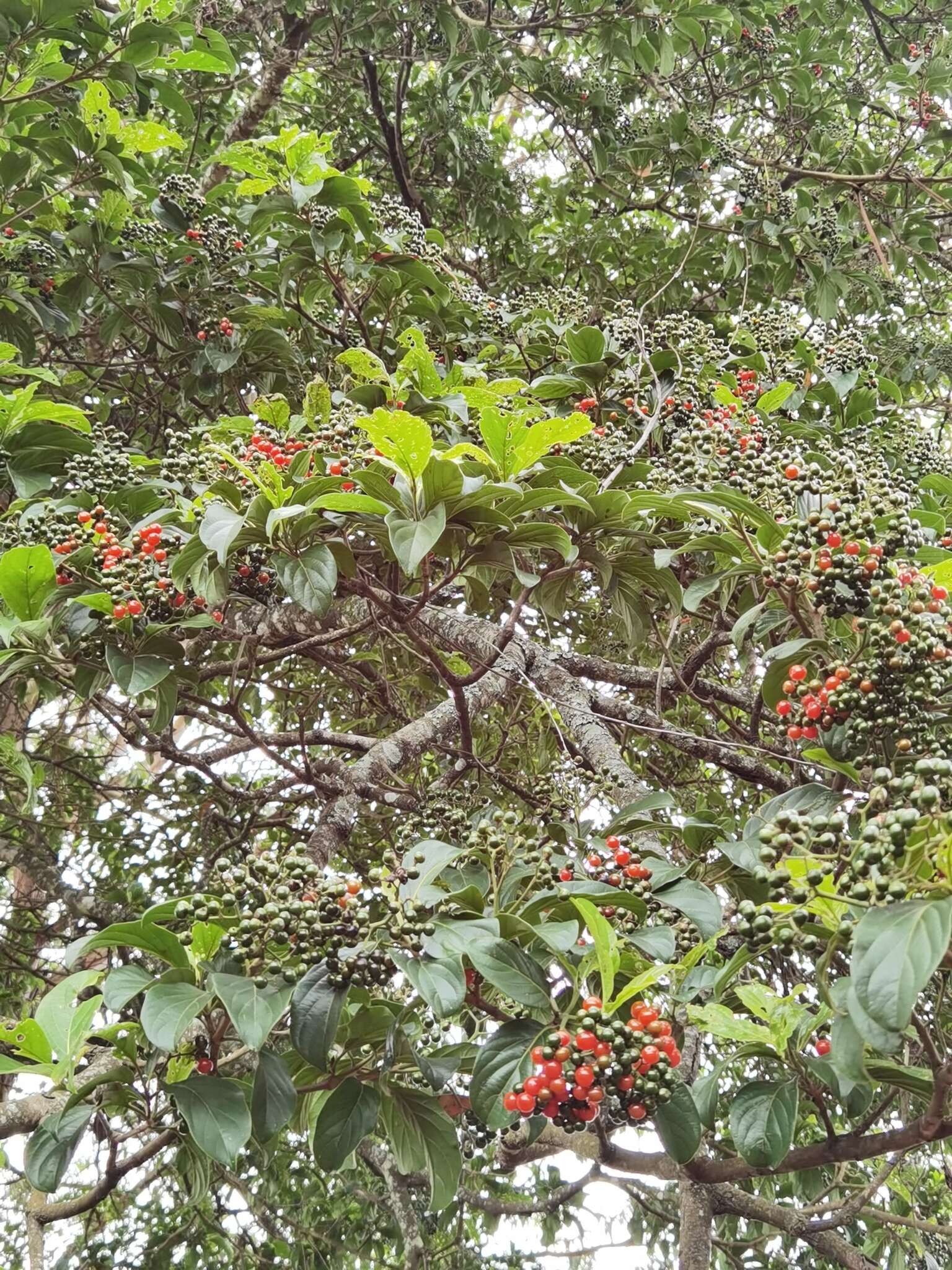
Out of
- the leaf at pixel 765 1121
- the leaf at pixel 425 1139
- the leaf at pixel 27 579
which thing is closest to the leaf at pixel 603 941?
the leaf at pixel 765 1121

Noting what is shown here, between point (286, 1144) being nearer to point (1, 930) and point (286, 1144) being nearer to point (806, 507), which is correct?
point (1, 930)

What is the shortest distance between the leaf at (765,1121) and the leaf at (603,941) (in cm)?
28

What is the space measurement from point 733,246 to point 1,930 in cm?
445

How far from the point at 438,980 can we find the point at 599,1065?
23cm

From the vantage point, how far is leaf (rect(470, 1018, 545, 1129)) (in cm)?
135

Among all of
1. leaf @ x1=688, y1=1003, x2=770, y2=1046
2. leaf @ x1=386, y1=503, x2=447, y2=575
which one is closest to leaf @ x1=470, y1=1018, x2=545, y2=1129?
leaf @ x1=688, y1=1003, x2=770, y2=1046

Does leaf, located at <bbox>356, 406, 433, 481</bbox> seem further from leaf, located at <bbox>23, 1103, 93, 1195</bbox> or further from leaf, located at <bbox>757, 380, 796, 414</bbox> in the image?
leaf, located at <bbox>757, 380, 796, 414</bbox>

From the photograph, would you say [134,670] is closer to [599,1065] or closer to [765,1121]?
[599,1065]

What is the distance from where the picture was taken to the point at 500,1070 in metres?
1.36

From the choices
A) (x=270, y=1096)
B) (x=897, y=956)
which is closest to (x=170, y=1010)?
(x=270, y=1096)

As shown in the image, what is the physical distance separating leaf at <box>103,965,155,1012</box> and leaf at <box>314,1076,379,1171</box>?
0.33 meters

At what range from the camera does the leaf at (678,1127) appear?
1403 mm

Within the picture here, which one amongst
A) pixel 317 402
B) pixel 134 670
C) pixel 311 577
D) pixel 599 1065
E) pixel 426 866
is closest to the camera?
pixel 599 1065

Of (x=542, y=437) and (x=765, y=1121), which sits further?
(x=542, y=437)
